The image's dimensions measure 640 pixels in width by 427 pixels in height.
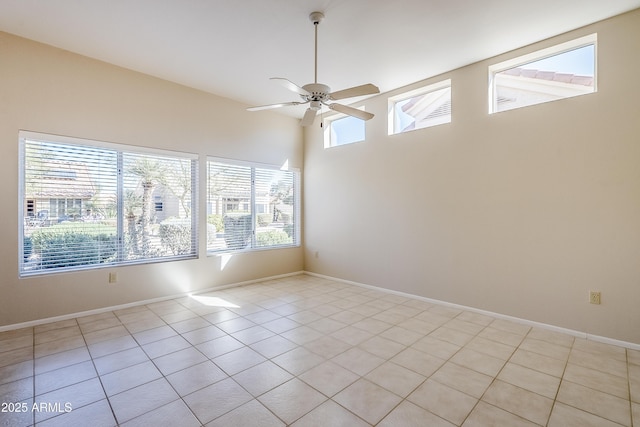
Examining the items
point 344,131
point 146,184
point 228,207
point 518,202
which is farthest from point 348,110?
point 146,184

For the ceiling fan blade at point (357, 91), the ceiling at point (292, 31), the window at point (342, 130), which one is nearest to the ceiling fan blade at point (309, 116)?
the ceiling fan blade at point (357, 91)

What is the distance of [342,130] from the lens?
213 inches

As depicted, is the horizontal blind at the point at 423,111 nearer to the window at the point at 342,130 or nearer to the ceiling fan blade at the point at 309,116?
the window at the point at 342,130

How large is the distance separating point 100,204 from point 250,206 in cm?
218

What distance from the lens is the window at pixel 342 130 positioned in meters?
5.11

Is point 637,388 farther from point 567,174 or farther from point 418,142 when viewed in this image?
point 418,142

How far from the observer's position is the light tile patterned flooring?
6.26ft

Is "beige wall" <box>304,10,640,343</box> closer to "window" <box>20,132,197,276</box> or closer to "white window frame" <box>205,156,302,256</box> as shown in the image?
"white window frame" <box>205,156,302,256</box>

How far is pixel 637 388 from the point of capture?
217 centimetres

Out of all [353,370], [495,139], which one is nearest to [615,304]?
[495,139]

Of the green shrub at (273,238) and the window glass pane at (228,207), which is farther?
the green shrub at (273,238)

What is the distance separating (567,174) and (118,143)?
521 cm

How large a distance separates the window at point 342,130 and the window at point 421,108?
0.59m

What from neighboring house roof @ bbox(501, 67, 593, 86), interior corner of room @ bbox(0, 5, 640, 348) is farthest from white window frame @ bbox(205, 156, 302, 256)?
neighboring house roof @ bbox(501, 67, 593, 86)
